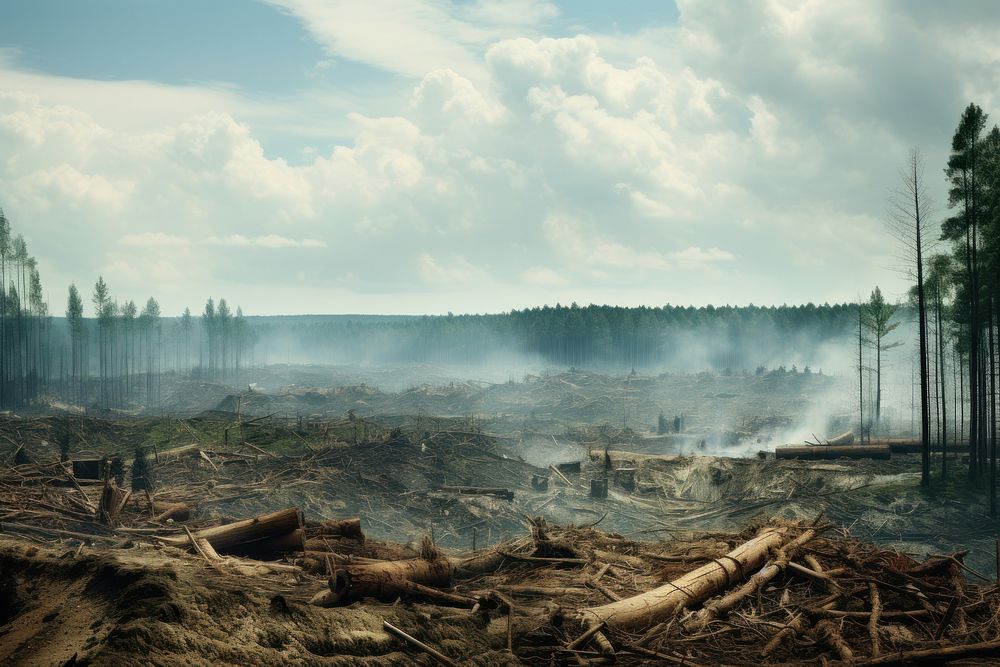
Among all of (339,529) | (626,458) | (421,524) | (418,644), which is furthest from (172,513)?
(626,458)

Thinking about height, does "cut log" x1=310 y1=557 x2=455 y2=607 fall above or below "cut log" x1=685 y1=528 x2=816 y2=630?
above

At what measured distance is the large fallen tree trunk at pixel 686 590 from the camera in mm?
9172

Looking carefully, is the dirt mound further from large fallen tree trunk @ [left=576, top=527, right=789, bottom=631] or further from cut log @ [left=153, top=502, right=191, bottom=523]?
cut log @ [left=153, top=502, right=191, bottom=523]

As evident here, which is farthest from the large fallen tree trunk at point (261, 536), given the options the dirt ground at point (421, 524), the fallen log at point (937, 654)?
the fallen log at point (937, 654)

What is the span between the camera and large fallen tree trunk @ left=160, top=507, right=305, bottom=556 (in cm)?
1288

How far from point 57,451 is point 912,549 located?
36.4m

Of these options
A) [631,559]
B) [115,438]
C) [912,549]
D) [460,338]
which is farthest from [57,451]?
[460,338]

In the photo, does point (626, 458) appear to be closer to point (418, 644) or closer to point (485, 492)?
point (485, 492)

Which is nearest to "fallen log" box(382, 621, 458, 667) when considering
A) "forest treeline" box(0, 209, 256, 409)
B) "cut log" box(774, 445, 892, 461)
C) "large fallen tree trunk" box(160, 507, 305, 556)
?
"large fallen tree trunk" box(160, 507, 305, 556)

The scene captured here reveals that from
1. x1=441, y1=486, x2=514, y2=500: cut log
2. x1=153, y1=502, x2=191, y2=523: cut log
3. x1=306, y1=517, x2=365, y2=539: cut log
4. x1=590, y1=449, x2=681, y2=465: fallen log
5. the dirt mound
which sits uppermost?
the dirt mound

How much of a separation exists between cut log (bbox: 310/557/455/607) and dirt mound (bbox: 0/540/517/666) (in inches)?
19.5

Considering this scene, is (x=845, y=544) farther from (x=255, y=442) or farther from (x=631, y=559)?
(x=255, y=442)

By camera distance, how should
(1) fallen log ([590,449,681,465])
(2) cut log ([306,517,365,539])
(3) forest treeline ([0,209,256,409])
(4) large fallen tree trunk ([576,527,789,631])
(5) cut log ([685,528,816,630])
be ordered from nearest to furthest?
1. (4) large fallen tree trunk ([576,527,789,631])
2. (5) cut log ([685,528,816,630])
3. (2) cut log ([306,517,365,539])
4. (1) fallen log ([590,449,681,465])
5. (3) forest treeline ([0,209,256,409])

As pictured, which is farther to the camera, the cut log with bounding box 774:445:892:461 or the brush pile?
the cut log with bounding box 774:445:892:461
